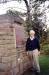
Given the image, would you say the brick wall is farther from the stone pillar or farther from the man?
the man

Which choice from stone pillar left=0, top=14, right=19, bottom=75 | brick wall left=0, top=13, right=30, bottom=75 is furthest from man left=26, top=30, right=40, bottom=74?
stone pillar left=0, top=14, right=19, bottom=75

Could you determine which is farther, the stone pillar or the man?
the man

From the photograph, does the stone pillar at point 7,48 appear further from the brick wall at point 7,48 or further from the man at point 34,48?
the man at point 34,48

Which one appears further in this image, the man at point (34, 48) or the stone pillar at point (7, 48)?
the man at point (34, 48)

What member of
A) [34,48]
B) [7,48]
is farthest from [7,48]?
[34,48]

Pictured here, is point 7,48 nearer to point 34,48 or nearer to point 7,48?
point 7,48

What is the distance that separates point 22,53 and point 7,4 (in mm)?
12247

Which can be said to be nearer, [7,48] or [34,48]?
[7,48]

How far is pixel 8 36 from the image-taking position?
627 centimetres

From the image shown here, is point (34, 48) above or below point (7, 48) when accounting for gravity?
below

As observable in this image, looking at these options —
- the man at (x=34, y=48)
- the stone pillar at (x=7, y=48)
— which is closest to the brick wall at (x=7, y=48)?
the stone pillar at (x=7, y=48)

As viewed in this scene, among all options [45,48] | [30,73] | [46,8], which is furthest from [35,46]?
[46,8]

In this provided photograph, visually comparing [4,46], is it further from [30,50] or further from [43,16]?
[43,16]

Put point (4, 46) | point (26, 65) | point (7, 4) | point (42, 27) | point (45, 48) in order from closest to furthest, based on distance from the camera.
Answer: point (4, 46)
point (26, 65)
point (45, 48)
point (42, 27)
point (7, 4)
